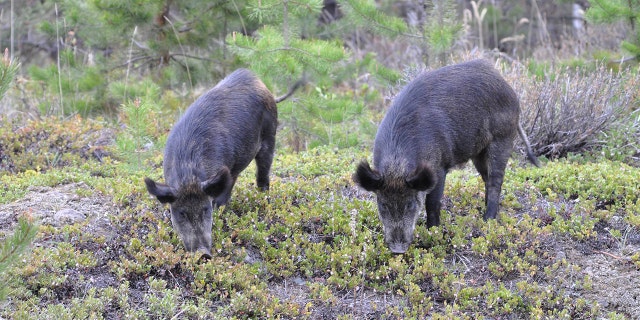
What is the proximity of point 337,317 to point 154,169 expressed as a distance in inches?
161

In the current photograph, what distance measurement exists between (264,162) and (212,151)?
97 cm

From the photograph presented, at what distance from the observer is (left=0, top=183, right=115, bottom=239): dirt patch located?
621 cm

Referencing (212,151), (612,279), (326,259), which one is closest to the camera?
(612,279)

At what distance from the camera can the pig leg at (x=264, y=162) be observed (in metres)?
7.27

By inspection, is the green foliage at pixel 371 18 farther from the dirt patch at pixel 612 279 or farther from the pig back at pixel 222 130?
the dirt patch at pixel 612 279

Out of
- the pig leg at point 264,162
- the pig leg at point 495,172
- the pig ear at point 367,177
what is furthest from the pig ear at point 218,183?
the pig leg at point 495,172

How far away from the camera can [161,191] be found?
5590mm

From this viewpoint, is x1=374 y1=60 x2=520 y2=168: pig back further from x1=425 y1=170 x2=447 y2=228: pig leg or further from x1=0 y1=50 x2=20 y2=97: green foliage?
x1=0 y1=50 x2=20 y2=97: green foliage

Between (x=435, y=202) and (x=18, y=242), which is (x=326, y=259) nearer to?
(x=435, y=202)

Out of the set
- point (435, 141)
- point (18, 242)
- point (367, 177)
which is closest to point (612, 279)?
point (435, 141)

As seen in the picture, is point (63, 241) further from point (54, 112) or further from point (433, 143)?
point (54, 112)

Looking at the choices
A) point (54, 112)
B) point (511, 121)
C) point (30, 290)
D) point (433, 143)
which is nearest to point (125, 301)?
point (30, 290)

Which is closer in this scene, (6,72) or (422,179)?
(6,72)

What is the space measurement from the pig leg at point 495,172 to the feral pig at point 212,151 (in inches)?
84.8
